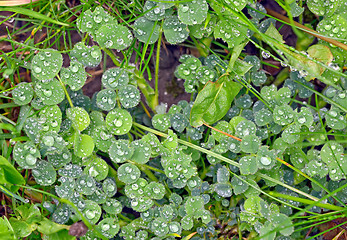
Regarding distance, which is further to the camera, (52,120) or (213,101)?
(213,101)

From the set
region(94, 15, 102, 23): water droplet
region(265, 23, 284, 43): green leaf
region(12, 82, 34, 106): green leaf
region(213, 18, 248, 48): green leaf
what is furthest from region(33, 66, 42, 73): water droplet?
region(265, 23, 284, 43): green leaf

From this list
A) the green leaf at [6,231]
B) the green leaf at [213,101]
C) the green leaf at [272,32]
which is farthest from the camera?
the green leaf at [272,32]

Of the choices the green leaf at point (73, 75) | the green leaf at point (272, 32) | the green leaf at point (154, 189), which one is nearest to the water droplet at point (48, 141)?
the green leaf at point (73, 75)

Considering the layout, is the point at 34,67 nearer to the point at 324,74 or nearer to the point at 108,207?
the point at 108,207

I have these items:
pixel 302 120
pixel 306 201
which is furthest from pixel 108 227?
pixel 302 120

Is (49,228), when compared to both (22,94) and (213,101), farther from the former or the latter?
(213,101)

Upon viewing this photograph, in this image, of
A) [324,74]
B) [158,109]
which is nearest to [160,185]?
[158,109]

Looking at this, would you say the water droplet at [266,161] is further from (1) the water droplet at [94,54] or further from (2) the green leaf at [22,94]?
(2) the green leaf at [22,94]

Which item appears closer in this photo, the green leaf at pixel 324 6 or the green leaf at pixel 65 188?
the green leaf at pixel 65 188
